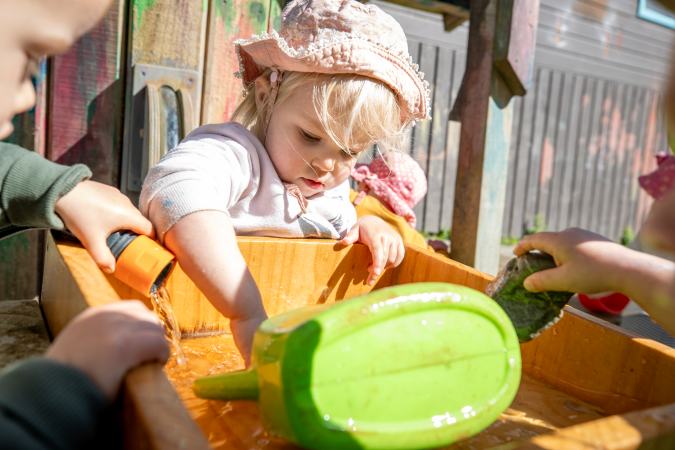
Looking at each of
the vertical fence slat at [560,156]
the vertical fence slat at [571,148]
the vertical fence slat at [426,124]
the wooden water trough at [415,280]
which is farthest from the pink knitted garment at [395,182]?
the vertical fence slat at [571,148]

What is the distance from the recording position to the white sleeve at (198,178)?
89cm

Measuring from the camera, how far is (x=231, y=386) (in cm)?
61

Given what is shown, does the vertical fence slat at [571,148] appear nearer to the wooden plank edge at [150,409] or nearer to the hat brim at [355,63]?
the hat brim at [355,63]

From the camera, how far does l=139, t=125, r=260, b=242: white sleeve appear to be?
889 mm

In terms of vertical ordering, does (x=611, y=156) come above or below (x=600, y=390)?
above

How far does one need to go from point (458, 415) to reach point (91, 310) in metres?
0.37

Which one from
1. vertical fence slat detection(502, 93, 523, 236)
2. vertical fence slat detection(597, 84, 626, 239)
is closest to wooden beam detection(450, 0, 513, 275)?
vertical fence slat detection(502, 93, 523, 236)

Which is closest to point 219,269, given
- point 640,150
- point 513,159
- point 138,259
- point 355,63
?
point 138,259

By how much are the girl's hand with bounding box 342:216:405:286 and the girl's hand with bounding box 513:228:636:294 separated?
445 mm

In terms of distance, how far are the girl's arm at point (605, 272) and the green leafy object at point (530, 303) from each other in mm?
22

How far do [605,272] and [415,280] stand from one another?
529mm

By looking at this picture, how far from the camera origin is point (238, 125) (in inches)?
47.6

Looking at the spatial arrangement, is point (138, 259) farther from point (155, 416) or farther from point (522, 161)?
point (522, 161)

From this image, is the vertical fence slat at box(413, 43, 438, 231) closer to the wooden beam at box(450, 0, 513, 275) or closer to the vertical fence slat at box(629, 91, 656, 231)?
the wooden beam at box(450, 0, 513, 275)
